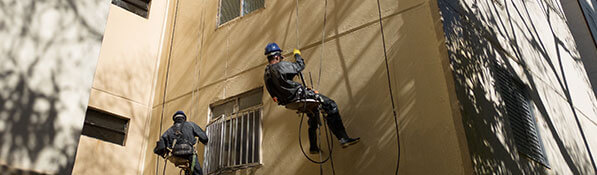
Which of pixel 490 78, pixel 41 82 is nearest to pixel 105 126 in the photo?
pixel 41 82

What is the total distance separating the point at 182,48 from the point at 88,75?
20.9 feet

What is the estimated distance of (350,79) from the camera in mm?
8156

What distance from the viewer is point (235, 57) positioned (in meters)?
10.3

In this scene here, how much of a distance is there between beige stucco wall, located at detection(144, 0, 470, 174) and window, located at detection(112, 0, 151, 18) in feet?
5.72

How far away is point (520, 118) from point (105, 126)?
26.7ft

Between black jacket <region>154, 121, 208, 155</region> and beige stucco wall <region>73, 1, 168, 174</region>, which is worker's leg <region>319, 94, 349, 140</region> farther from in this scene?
beige stucco wall <region>73, 1, 168, 174</region>

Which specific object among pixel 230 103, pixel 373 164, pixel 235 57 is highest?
pixel 235 57

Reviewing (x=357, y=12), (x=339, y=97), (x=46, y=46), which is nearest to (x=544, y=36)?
(x=357, y=12)

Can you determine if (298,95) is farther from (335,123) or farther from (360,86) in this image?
(360,86)

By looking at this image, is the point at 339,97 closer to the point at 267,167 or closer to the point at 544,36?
the point at 267,167

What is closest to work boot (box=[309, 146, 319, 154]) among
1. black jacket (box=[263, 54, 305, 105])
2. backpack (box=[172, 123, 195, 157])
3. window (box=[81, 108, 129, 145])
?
black jacket (box=[263, 54, 305, 105])

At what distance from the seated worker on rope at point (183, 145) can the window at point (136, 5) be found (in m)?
4.40

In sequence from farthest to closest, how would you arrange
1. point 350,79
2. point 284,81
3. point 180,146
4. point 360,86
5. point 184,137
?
point 184,137
point 180,146
point 350,79
point 360,86
point 284,81

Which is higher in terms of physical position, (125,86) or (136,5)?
(136,5)
